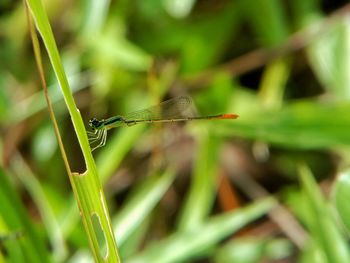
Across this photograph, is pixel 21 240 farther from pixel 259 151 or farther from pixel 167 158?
pixel 259 151

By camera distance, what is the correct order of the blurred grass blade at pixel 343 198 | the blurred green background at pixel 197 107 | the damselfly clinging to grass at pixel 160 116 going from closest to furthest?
1. the blurred grass blade at pixel 343 198
2. the damselfly clinging to grass at pixel 160 116
3. the blurred green background at pixel 197 107

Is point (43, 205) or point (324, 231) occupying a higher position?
point (43, 205)

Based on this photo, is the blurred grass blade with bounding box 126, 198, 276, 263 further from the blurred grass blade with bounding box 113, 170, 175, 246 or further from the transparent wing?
the transparent wing

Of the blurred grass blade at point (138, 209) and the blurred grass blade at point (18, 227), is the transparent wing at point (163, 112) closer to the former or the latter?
the blurred grass blade at point (138, 209)

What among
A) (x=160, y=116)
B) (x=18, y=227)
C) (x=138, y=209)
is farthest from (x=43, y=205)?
(x=18, y=227)

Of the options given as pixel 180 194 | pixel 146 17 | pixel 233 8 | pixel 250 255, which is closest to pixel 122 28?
pixel 146 17

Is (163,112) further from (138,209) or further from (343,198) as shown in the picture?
(343,198)

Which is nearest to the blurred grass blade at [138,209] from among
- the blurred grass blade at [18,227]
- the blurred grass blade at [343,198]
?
the blurred grass blade at [18,227]
